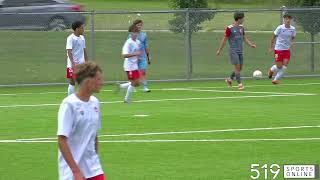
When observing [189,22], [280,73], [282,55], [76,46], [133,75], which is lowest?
[280,73]

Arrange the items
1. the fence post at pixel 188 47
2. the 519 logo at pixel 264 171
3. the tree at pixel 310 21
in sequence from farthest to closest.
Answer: the tree at pixel 310 21 → the fence post at pixel 188 47 → the 519 logo at pixel 264 171

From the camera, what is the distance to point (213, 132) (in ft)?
58.1

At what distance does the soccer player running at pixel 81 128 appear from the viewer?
30.0 feet

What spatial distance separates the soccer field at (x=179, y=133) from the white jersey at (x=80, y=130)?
148 inches

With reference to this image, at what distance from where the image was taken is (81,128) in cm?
930

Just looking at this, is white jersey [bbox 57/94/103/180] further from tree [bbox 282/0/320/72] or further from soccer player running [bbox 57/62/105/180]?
tree [bbox 282/0/320/72]

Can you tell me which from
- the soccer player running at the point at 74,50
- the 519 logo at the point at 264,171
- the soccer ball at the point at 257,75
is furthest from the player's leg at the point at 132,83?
the 519 logo at the point at 264,171

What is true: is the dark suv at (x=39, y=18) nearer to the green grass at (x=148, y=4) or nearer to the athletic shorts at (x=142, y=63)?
the athletic shorts at (x=142, y=63)

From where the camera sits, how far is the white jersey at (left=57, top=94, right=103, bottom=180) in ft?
30.1

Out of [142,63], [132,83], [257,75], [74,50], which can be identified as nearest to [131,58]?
[132,83]

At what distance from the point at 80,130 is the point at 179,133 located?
8372 mm

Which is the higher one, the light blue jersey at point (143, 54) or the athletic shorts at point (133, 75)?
the light blue jersey at point (143, 54)

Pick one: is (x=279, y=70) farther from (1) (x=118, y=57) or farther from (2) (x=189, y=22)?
(1) (x=118, y=57)

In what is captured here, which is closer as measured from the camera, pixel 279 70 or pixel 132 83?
pixel 132 83
